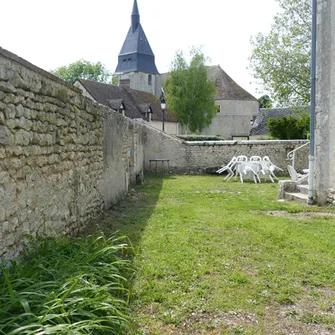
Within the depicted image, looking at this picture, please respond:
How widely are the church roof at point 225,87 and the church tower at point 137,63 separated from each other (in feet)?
33.3

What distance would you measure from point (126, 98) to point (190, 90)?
6606mm

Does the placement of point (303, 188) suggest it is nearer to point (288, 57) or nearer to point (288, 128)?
point (288, 57)

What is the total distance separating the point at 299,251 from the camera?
14.5ft

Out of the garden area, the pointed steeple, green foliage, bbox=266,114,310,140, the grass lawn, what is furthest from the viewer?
the pointed steeple

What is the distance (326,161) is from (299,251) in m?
3.81

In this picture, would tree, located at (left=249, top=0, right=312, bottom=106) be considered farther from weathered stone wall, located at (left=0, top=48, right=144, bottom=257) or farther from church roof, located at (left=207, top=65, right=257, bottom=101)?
church roof, located at (left=207, top=65, right=257, bottom=101)

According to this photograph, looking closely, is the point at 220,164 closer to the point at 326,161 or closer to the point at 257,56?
the point at 257,56

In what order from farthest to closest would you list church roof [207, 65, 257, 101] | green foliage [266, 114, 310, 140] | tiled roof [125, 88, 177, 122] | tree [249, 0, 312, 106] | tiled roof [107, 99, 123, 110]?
church roof [207, 65, 257, 101], tiled roof [125, 88, 177, 122], tiled roof [107, 99, 123, 110], green foliage [266, 114, 310, 140], tree [249, 0, 312, 106]

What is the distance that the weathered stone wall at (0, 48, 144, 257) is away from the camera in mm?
2965

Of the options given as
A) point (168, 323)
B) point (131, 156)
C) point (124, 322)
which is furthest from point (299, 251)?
point (131, 156)

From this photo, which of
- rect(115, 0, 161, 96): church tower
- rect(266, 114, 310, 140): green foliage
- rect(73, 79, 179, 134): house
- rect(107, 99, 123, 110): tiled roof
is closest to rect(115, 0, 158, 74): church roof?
rect(115, 0, 161, 96): church tower

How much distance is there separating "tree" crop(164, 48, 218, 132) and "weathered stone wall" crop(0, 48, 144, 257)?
93.6ft

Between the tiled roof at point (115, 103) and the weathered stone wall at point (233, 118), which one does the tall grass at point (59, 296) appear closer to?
the tiled roof at point (115, 103)

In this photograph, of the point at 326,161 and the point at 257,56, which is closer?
the point at 326,161
